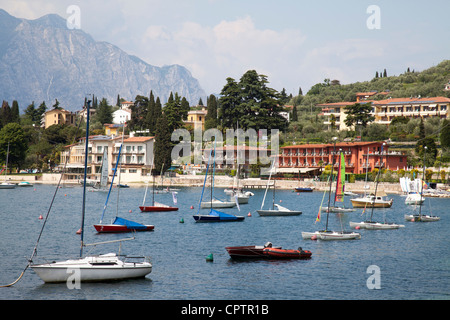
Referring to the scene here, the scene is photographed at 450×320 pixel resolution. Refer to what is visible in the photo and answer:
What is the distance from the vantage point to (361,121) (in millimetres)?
135000

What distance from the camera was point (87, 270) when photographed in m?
31.3

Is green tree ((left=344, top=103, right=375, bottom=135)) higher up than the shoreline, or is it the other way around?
green tree ((left=344, top=103, right=375, bottom=135))

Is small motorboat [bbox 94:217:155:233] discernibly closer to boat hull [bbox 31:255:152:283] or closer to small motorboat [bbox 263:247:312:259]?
small motorboat [bbox 263:247:312:259]

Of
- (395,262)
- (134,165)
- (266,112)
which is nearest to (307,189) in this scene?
(266,112)

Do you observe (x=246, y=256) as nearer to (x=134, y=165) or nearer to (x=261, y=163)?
(x=261, y=163)

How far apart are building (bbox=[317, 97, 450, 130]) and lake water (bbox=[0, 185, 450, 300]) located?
247 feet

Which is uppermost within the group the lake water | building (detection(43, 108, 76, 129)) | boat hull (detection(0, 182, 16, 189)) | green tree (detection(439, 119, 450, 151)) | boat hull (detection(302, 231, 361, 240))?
building (detection(43, 108, 76, 129))

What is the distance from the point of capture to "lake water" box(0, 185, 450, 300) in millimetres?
31219

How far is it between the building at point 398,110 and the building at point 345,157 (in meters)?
21.9

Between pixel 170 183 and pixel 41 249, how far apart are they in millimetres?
82041

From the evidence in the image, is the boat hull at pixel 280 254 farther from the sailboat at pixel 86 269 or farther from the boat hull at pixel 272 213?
the boat hull at pixel 272 213

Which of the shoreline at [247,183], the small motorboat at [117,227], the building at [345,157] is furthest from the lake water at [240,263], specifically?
the building at [345,157]

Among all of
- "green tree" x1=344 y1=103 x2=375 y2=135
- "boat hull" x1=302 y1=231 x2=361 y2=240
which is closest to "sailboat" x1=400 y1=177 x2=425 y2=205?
"green tree" x1=344 y1=103 x2=375 y2=135

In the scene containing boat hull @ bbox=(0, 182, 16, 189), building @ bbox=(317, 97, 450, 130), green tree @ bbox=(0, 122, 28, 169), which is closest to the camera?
boat hull @ bbox=(0, 182, 16, 189)
